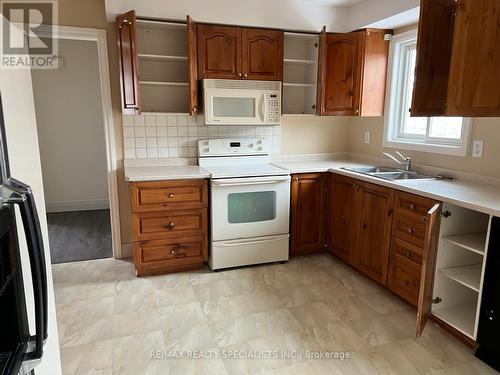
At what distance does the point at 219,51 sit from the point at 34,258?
257 cm

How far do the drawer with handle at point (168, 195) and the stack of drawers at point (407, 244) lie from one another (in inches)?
60.3

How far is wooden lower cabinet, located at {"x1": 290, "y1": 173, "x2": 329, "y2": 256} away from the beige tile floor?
322 millimetres

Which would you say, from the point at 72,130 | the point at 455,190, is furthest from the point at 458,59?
the point at 72,130

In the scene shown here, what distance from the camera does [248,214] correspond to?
10.4ft

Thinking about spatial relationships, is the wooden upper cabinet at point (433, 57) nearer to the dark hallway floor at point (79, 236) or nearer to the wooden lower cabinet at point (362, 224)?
the wooden lower cabinet at point (362, 224)

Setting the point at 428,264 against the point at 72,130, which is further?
the point at 72,130

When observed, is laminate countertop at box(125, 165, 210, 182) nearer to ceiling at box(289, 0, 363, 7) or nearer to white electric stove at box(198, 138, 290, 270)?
white electric stove at box(198, 138, 290, 270)

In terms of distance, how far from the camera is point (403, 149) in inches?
129

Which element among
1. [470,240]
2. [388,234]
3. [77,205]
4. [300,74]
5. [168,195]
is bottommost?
[77,205]

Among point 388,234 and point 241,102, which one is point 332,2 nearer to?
point 241,102

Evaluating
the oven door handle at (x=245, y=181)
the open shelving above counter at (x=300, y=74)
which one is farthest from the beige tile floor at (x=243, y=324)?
the open shelving above counter at (x=300, y=74)

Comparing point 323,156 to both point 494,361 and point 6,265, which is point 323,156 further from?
point 6,265

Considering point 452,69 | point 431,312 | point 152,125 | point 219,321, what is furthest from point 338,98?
point 219,321

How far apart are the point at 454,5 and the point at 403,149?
1281 mm
